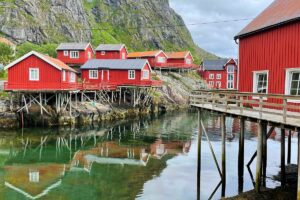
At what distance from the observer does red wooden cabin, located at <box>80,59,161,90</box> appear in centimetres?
5256

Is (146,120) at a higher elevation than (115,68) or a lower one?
lower

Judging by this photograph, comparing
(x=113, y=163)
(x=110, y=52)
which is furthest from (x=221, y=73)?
(x=113, y=163)

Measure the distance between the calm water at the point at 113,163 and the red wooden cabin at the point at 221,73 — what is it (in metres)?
48.8

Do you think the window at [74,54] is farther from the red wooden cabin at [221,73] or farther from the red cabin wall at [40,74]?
A: the red wooden cabin at [221,73]

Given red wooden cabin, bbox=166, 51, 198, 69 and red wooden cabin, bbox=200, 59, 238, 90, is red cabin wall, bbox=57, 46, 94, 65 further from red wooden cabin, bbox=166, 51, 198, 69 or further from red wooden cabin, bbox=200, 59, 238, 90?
red wooden cabin, bbox=200, 59, 238, 90

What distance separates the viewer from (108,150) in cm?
2797

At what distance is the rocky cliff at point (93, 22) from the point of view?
88.2 m

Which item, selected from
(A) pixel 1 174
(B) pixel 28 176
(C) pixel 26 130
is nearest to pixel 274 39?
(B) pixel 28 176

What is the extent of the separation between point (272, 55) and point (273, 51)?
0.19m

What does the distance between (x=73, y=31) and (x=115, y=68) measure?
54929 millimetres

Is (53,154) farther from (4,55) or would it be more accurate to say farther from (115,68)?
(4,55)

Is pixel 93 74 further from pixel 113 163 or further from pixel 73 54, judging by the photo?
pixel 113 163

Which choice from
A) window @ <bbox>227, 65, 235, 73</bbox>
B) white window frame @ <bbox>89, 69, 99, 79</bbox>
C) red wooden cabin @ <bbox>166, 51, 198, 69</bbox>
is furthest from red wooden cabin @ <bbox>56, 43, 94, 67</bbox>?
window @ <bbox>227, 65, 235, 73</bbox>

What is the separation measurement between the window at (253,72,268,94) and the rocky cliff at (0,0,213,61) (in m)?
77.9
